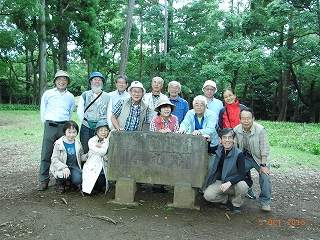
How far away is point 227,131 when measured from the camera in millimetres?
4504

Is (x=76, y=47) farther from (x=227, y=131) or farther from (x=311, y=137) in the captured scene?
(x=227, y=131)

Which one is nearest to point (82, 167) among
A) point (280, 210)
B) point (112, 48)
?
point (280, 210)

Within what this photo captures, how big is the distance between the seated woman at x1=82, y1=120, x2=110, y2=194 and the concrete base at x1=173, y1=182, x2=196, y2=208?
3.90ft

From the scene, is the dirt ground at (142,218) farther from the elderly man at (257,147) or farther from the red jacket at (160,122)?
the red jacket at (160,122)

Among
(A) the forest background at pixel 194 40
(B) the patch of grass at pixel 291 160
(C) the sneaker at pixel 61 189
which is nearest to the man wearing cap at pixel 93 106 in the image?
(C) the sneaker at pixel 61 189

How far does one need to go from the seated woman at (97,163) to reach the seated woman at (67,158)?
0.54ft

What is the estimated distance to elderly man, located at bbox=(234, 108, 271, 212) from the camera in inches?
185

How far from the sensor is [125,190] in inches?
187

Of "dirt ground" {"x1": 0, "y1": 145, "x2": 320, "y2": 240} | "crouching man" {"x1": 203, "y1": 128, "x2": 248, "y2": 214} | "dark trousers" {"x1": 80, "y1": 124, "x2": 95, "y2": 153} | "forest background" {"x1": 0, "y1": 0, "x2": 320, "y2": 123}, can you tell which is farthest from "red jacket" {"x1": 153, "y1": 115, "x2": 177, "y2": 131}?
"forest background" {"x1": 0, "y1": 0, "x2": 320, "y2": 123}

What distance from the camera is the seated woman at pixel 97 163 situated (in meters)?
4.97

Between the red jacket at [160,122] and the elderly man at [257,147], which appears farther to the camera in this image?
the red jacket at [160,122]

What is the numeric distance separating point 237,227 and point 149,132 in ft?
5.69

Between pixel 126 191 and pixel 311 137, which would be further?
pixel 311 137
